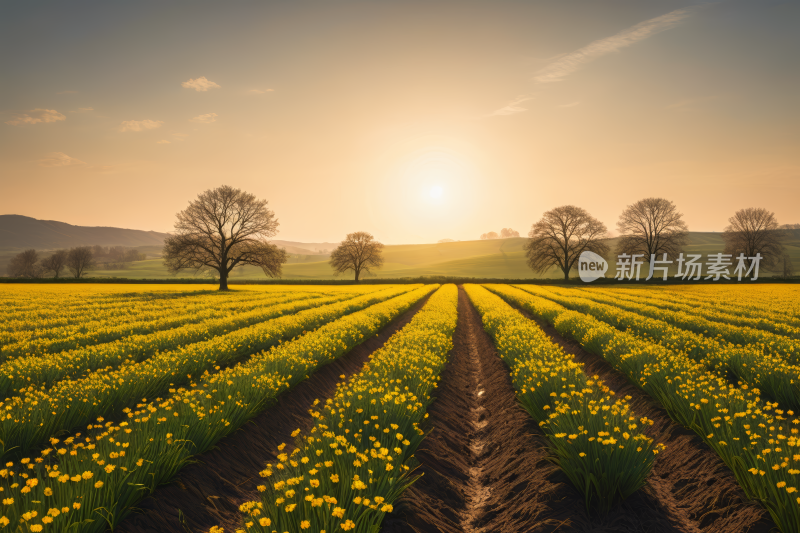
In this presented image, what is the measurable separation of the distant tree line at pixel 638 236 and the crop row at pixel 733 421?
59.8m

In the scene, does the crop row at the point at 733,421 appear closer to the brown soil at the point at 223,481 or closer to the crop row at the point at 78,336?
the brown soil at the point at 223,481

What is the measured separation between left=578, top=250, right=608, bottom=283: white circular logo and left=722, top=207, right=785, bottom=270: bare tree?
73.6ft

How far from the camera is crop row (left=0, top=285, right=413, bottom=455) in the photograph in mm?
5445

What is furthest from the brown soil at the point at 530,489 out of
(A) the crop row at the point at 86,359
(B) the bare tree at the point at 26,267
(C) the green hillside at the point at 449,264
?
(B) the bare tree at the point at 26,267

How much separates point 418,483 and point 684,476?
4137 millimetres

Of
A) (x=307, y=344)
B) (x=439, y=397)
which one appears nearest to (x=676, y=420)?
(x=439, y=397)

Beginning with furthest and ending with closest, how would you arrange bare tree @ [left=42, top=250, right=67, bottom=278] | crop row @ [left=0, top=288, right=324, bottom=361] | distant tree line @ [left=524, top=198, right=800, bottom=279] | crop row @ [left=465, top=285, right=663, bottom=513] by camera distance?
bare tree @ [left=42, top=250, right=67, bottom=278] < distant tree line @ [left=524, top=198, right=800, bottom=279] < crop row @ [left=0, top=288, right=324, bottom=361] < crop row @ [left=465, top=285, right=663, bottom=513]

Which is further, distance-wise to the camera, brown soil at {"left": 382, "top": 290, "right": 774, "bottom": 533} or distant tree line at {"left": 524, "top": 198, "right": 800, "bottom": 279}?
distant tree line at {"left": 524, "top": 198, "right": 800, "bottom": 279}

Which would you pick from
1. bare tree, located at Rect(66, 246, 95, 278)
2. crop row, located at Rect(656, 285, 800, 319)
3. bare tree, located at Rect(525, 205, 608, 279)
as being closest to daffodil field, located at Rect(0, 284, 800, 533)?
crop row, located at Rect(656, 285, 800, 319)

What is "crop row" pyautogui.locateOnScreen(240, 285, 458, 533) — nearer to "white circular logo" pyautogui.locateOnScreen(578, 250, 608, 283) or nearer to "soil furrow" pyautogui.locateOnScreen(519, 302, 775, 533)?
"soil furrow" pyautogui.locateOnScreen(519, 302, 775, 533)

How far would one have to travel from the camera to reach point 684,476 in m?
5.50

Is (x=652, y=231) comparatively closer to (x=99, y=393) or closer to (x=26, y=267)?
(x=99, y=393)

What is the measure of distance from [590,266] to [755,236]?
29354mm

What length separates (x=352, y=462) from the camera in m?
4.30
